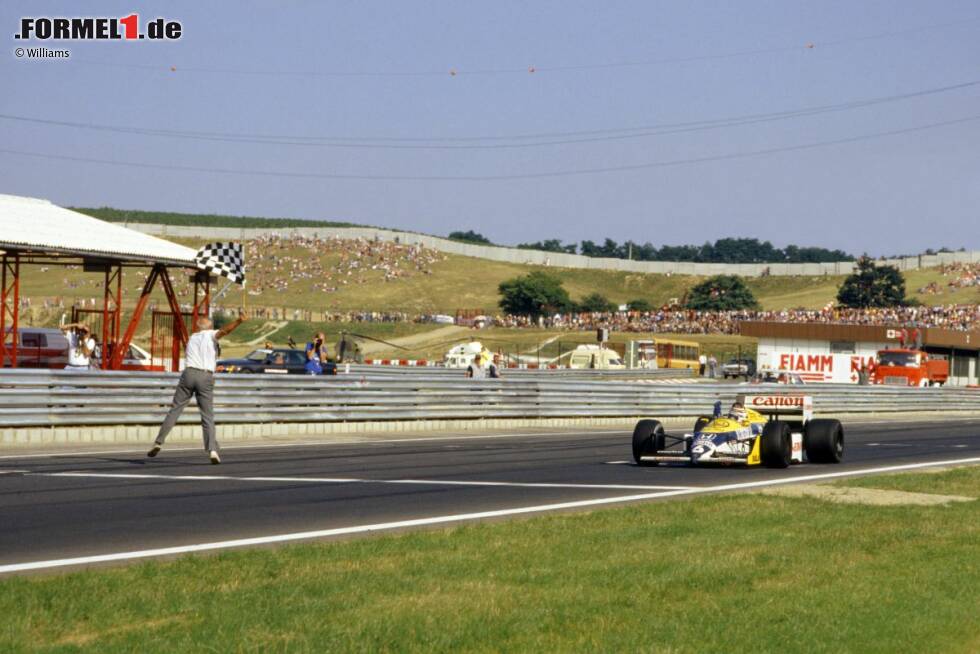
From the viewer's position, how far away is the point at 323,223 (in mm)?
185625

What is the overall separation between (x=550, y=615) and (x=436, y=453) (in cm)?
1376

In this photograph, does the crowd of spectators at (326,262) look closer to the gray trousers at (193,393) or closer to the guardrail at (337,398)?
the guardrail at (337,398)

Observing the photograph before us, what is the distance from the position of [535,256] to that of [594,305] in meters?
34.0

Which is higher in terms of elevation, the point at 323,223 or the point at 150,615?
the point at 323,223

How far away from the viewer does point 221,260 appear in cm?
3155

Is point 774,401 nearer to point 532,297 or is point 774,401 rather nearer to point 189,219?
point 532,297

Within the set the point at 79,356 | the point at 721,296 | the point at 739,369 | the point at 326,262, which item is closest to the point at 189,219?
the point at 326,262

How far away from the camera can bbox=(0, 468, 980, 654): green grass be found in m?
6.54

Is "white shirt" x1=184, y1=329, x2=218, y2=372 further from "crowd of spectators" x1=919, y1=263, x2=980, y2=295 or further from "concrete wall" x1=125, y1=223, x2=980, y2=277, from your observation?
"concrete wall" x1=125, y1=223, x2=980, y2=277

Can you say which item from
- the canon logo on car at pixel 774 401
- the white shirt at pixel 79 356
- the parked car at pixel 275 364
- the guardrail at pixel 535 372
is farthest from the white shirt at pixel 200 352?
the parked car at pixel 275 364

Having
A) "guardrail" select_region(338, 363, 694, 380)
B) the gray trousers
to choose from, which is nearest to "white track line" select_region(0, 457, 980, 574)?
the gray trousers

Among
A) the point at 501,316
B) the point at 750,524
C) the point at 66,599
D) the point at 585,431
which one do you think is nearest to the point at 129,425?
the point at 585,431

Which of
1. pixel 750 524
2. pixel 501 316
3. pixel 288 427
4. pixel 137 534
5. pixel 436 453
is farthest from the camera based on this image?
pixel 501 316

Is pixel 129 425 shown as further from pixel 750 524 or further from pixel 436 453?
pixel 750 524
